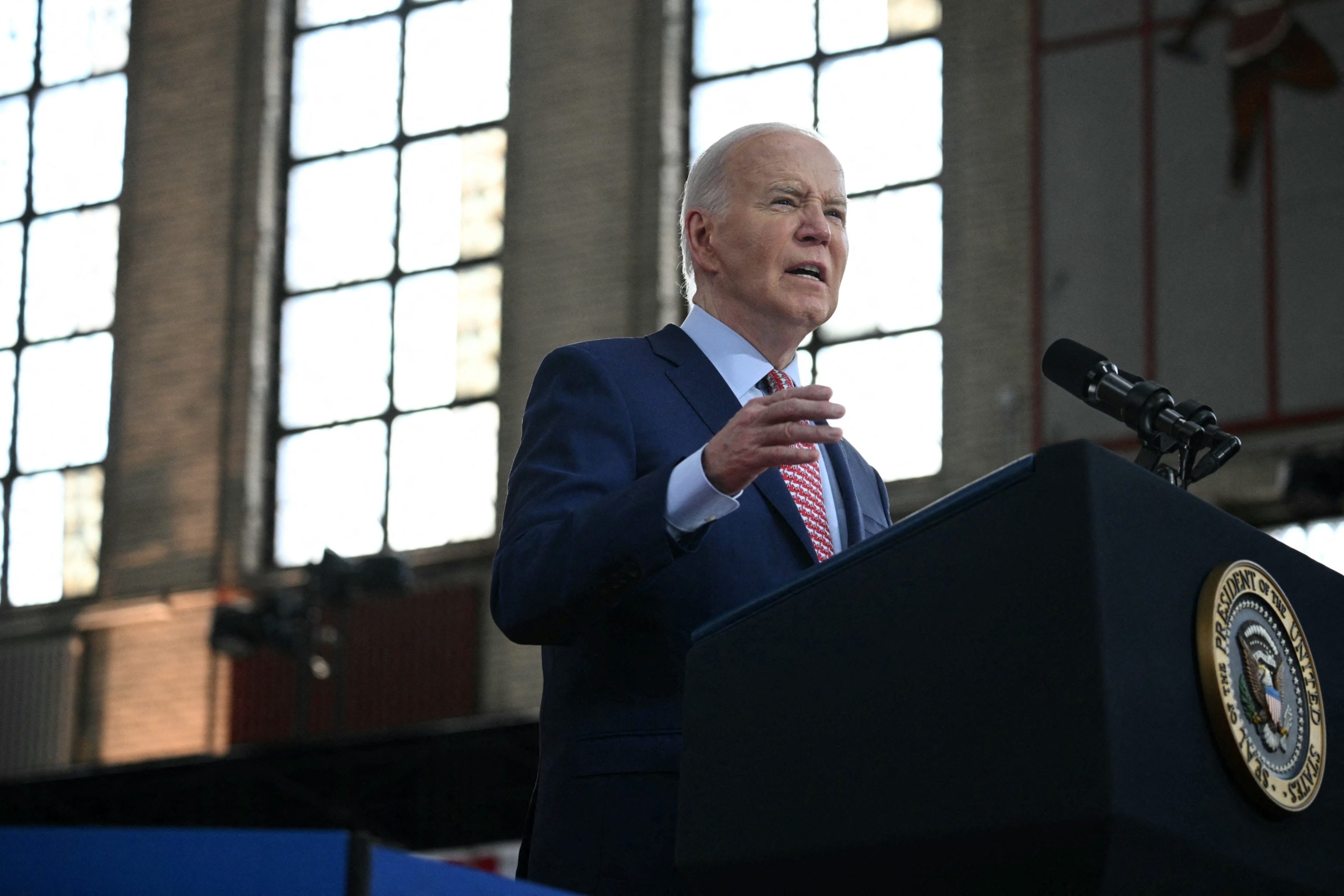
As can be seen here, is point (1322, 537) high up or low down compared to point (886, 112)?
down

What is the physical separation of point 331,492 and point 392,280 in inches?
52.9

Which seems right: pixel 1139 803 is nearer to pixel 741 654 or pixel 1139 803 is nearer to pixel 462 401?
pixel 741 654

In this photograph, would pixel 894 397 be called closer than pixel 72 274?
Yes

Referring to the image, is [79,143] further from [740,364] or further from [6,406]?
[740,364]

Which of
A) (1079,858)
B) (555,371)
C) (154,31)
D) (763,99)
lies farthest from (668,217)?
(1079,858)

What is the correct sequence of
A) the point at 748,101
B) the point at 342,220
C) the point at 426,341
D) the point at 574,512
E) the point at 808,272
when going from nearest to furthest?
1. the point at 574,512
2. the point at 808,272
3. the point at 748,101
4. the point at 426,341
5. the point at 342,220

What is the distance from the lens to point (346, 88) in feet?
43.3

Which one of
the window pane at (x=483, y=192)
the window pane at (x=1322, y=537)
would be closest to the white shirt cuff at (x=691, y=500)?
the window pane at (x=1322, y=537)

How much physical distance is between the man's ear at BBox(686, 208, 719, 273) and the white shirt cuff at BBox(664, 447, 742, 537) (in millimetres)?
526

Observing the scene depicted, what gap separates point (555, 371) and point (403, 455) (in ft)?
33.5

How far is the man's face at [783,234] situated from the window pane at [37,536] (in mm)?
11369

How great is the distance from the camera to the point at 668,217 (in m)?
11.9

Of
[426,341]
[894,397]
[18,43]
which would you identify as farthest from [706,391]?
[18,43]

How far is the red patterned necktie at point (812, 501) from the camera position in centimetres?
222
